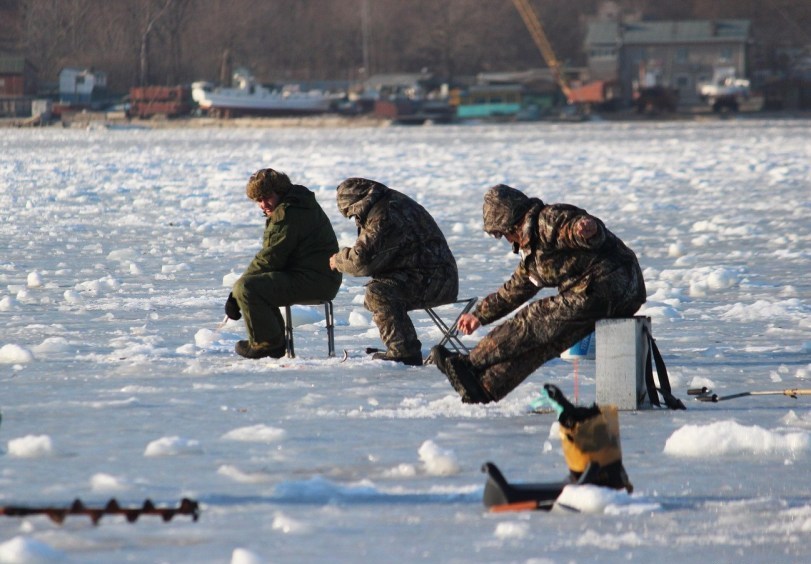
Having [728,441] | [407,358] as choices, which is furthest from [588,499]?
[407,358]

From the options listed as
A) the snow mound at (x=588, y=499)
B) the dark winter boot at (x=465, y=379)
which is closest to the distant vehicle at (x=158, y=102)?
the dark winter boot at (x=465, y=379)

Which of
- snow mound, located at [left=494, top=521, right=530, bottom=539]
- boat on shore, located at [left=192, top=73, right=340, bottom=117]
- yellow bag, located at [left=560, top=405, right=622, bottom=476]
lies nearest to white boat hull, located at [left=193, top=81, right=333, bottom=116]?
boat on shore, located at [left=192, top=73, right=340, bottom=117]

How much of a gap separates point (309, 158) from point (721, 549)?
109ft

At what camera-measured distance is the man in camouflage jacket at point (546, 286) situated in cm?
595

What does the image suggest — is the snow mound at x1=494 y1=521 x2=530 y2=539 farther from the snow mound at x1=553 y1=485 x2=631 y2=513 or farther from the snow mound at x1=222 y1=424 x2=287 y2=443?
the snow mound at x1=222 y1=424 x2=287 y2=443

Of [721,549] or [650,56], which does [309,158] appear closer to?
[721,549]

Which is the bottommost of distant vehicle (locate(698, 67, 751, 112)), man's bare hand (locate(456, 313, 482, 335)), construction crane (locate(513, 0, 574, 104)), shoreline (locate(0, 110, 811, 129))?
shoreline (locate(0, 110, 811, 129))

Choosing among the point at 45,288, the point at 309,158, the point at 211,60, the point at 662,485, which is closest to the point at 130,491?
the point at 662,485

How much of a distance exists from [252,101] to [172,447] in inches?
3532

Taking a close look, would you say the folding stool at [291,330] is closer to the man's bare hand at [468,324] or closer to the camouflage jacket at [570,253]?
the man's bare hand at [468,324]

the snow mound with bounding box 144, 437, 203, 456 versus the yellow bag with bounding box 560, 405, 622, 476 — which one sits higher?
the yellow bag with bounding box 560, 405, 622, 476

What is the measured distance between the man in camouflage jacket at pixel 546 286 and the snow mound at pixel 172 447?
1218mm

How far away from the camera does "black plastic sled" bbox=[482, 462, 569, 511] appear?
4.52 meters

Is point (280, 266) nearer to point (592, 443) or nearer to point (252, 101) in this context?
point (592, 443)
